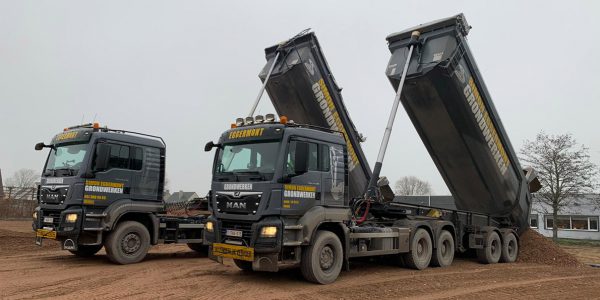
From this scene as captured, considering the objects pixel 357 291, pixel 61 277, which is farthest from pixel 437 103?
pixel 61 277

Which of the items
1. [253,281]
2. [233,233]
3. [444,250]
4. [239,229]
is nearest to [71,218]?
[233,233]

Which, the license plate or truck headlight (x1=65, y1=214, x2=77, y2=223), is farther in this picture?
truck headlight (x1=65, y1=214, x2=77, y2=223)

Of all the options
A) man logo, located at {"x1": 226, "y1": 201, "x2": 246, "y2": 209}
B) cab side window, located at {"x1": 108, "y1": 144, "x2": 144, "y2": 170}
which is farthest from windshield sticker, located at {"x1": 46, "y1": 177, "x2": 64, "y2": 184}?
man logo, located at {"x1": 226, "y1": 201, "x2": 246, "y2": 209}

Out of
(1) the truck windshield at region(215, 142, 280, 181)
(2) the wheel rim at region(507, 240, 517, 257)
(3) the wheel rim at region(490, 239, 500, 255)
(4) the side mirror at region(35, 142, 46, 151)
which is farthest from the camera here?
(2) the wheel rim at region(507, 240, 517, 257)

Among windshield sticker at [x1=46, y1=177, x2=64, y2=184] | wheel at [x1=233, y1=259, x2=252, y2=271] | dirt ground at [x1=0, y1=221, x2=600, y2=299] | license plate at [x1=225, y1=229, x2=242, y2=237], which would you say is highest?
windshield sticker at [x1=46, y1=177, x2=64, y2=184]

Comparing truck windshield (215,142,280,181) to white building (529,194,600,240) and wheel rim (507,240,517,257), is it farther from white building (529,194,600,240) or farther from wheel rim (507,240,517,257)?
white building (529,194,600,240)

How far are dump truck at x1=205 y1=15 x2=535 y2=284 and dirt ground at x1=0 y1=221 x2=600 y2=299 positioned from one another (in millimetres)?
401

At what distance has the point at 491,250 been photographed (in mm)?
11398

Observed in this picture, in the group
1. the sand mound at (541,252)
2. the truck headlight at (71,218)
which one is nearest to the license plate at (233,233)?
the truck headlight at (71,218)

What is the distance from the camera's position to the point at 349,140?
12344 millimetres

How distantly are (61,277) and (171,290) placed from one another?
2.27m

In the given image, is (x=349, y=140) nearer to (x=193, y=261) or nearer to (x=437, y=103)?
(x=437, y=103)

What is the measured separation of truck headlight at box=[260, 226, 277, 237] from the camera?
6.89 meters

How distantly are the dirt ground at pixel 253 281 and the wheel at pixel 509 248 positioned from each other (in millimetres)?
1008
